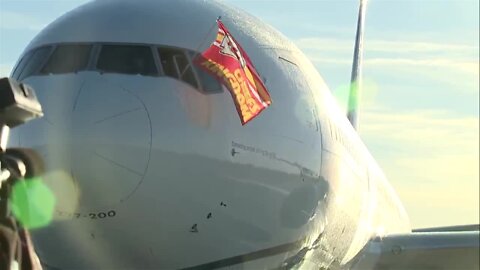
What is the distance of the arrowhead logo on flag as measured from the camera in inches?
289

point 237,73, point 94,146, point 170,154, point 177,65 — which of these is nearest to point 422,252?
point 237,73

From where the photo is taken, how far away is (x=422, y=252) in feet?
41.7

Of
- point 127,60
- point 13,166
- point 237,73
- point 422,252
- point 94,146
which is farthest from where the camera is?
point 422,252

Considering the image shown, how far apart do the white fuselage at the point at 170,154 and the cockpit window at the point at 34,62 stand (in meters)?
0.05

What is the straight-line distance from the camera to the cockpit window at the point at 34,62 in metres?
7.57

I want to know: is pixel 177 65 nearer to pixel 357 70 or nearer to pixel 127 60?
pixel 127 60

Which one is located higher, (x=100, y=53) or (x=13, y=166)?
(x=13, y=166)

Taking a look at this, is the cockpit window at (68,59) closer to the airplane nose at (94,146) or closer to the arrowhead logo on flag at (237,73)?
the airplane nose at (94,146)

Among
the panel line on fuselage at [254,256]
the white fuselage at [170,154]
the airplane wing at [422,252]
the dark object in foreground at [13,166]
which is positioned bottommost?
the airplane wing at [422,252]

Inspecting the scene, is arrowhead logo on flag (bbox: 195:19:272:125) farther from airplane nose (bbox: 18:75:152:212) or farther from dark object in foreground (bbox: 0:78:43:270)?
dark object in foreground (bbox: 0:78:43:270)

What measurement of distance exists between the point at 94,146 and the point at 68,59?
4.41 feet

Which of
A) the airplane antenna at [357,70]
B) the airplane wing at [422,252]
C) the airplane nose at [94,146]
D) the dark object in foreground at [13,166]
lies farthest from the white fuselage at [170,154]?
the airplane antenna at [357,70]

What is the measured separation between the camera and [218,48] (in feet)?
24.7

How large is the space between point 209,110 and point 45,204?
1.70 m
